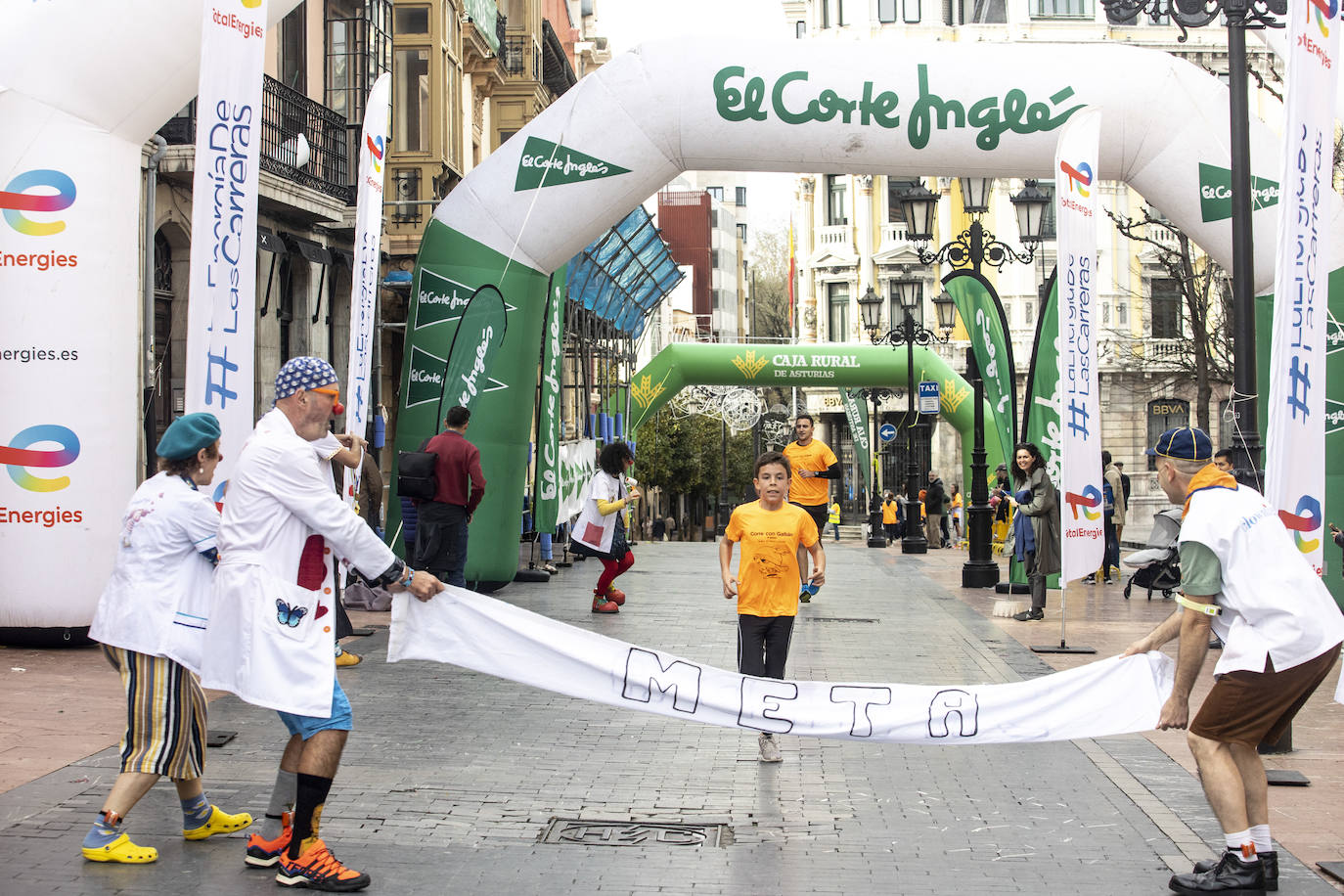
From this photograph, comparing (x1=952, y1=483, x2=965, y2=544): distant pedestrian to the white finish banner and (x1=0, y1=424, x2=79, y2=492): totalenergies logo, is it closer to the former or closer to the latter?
(x1=0, y1=424, x2=79, y2=492): totalenergies logo

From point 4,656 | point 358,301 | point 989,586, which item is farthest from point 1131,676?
point 989,586

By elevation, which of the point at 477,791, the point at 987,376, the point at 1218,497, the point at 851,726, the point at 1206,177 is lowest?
the point at 477,791

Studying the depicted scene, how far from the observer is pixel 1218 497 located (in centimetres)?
555

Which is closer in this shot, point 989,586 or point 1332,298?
point 1332,298

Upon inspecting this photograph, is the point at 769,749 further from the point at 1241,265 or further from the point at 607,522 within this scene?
the point at 607,522

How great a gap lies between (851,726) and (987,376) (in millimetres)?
12004

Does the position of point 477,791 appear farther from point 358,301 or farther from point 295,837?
point 358,301

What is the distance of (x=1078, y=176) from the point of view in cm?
1234

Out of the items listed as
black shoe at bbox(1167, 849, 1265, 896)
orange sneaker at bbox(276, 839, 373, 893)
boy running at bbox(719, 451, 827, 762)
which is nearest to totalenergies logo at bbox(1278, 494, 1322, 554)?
boy running at bbox(719, 451, 827, 762)

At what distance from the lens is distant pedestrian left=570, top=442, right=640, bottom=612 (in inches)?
591

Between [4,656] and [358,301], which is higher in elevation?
[358,301]

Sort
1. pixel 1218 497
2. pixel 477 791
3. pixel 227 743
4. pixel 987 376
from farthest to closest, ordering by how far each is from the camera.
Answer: pixel 987 376
pixel 227 743
pixel 477 791
pixel 1218 497

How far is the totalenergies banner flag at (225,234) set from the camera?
7.70 metres

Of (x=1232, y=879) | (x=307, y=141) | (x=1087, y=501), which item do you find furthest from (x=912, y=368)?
(x=1232, y=879)
